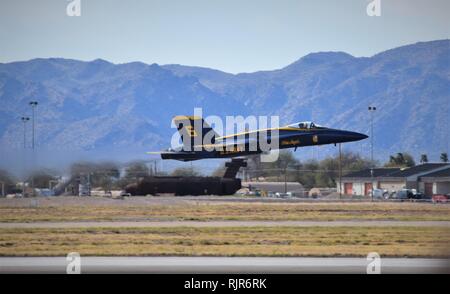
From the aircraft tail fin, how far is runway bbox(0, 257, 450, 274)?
4029 centimetres

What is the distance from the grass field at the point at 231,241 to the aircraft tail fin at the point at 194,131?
30.3 metres

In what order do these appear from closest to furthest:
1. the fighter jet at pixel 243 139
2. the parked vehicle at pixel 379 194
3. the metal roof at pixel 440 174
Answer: the fighter jet at pixel 243 139 → the parked vehicle at pixel 379 194 → the metal roof at pixel 440 174

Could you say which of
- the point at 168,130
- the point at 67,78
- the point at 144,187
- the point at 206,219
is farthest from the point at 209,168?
the point at 67,78

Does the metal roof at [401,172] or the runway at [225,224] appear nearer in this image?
the runway at [225,224]

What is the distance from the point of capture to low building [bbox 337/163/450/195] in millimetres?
88644

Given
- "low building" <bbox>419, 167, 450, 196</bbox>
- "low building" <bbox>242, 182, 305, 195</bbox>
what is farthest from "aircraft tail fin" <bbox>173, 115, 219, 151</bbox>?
"low building" <bbox>242, 182, 305, 195</bbox>

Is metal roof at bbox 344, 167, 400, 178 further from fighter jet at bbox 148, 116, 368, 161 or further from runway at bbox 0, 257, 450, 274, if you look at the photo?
runway at bbox 0, 257, 450, 274

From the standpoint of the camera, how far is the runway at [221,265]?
936 inches

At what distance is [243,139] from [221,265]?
4055 cm

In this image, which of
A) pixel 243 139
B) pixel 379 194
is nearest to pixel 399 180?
pixel 379 194

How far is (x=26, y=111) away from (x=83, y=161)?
94.0 metres

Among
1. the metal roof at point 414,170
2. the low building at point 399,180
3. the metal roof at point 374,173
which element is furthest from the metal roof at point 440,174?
the metal roof at point 374,173

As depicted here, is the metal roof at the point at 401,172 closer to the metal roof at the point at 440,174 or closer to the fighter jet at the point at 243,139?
the metal roof at the point at 440,174

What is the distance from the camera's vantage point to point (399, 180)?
92250 mm
